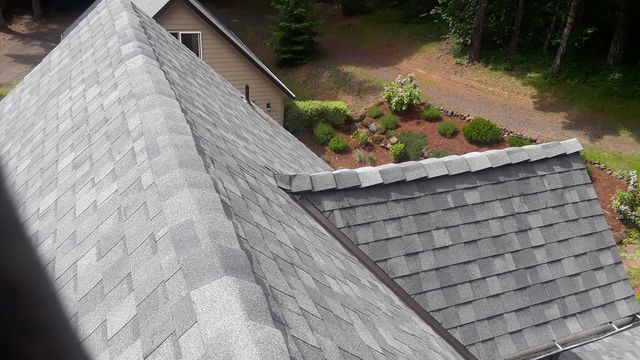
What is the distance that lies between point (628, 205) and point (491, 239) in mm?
13346

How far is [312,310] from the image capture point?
3.66m

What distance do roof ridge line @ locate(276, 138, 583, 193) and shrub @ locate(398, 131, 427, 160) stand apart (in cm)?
1292

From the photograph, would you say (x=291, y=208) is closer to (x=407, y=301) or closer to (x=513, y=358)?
(x=407, y=301)

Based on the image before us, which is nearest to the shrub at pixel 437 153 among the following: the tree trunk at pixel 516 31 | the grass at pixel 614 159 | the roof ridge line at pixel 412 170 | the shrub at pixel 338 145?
the shrub at pixel 338 145

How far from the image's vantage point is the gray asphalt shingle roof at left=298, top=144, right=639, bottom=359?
6645 millimetres

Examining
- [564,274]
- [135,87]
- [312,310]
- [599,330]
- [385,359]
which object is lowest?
[599,330]

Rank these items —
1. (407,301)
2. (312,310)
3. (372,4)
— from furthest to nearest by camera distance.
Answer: (372,4) < (407,301) < (312,310)

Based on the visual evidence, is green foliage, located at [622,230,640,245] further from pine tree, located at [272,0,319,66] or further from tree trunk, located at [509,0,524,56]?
pine tree, located at [272,0,319,66]

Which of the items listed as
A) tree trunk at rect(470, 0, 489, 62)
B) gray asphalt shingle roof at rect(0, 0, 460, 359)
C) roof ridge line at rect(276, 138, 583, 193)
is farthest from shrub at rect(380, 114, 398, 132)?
gray asphalt shingle roof at rect(0, 0, 460, 359)

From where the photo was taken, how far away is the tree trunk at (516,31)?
88.8 feet

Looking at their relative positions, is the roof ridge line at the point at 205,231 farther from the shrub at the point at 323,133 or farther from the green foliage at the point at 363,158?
the shrub at the point at 323,133

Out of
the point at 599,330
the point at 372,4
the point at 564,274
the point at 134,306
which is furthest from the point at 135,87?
the point at 372,4

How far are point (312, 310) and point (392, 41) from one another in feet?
104

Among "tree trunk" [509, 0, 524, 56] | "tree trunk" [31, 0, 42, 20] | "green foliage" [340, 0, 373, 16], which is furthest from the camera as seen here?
"green foliage" [340, 0, 373, 16]
